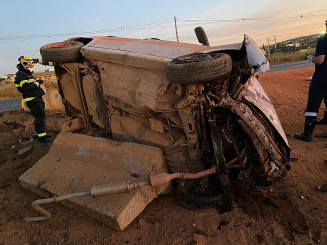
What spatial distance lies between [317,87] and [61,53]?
4538 millimetres

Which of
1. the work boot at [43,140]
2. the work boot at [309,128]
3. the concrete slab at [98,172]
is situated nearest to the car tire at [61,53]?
the concrete slab at [98,172]

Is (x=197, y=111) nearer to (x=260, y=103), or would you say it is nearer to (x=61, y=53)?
(x=260, y=103)

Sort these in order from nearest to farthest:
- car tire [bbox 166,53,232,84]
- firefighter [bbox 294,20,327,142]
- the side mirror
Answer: car tire [bbox 166,53,232,84] < the side mirror < firefighter [bbox 294,20,327,142]

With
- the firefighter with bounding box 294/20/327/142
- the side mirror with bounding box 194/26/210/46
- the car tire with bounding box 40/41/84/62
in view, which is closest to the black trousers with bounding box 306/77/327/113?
the firefighter with bounding box 294/20/327/142

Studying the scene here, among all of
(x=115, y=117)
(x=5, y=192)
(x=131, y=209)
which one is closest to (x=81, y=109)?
(x=115, y=117)

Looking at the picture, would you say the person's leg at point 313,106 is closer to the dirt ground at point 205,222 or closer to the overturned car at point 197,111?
the dirt ground at point 205,222

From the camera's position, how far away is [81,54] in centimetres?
408

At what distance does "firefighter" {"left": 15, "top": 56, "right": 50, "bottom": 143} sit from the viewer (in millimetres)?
5844

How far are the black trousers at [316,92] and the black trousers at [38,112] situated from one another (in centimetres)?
579

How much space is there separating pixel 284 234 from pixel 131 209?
1.58m

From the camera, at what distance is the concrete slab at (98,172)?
276cm

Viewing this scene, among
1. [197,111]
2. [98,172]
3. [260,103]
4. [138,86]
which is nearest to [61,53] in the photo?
[138,86]

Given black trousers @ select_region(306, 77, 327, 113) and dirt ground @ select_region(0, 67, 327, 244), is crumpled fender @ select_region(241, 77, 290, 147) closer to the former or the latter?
dirt ground @ select_region(0, 67, 327, 244)

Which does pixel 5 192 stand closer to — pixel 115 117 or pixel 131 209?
pixel 115 117
